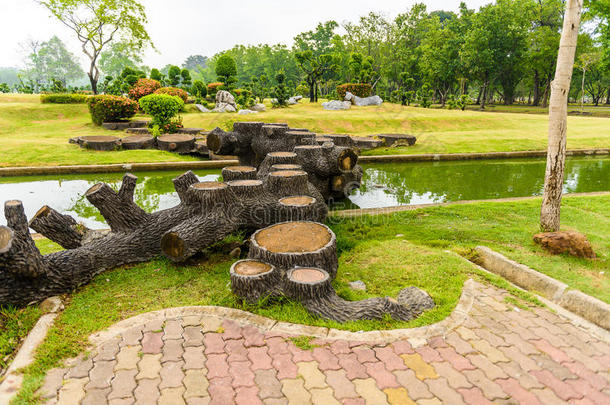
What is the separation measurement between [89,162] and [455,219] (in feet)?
39.9

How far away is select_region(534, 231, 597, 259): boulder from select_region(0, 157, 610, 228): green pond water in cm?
394

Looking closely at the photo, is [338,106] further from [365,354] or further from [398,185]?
[365,354]

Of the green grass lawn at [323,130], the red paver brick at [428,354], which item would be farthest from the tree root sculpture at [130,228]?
the green grass lawn at [323,130]

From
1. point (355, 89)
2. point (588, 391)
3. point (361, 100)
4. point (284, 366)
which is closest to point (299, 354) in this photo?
point (284, 366)

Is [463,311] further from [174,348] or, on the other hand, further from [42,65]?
[42,65]

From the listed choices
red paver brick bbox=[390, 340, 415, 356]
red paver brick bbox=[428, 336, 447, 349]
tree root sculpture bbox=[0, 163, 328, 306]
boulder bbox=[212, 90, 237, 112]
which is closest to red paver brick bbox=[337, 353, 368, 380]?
red paver brick bbox=[390, 340, 415, 356]

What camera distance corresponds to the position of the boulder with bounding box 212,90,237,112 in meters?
25.1

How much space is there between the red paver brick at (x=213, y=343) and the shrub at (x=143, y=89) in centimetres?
2480

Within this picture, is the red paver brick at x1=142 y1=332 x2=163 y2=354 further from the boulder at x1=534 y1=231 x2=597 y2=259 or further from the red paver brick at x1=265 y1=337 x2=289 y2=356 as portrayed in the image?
the boulder at x1=534 y1=231 x2=597 y2=259

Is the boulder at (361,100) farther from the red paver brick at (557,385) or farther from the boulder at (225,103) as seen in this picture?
the red paver brick at (557,385)

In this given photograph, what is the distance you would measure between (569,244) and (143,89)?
85.2 feet

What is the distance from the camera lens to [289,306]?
12.8 ft

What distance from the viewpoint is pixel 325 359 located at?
3.18 metres

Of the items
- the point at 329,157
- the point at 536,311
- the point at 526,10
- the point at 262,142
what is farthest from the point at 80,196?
the point at 526,10
